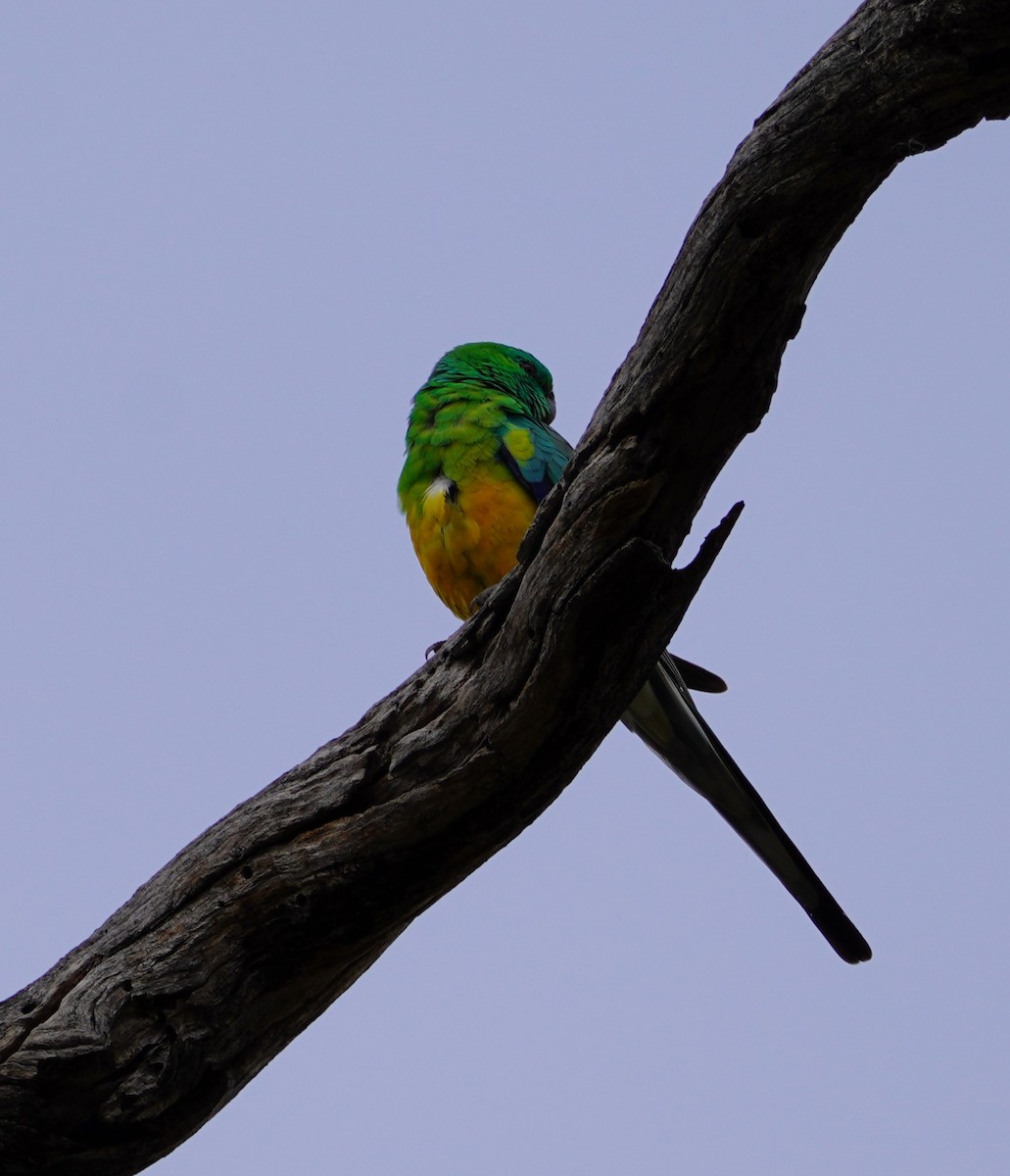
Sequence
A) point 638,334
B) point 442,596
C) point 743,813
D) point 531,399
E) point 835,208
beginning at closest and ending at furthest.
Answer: point 835,208 → point 638,334 → point 743,813 → point 442,596 → point 531,399

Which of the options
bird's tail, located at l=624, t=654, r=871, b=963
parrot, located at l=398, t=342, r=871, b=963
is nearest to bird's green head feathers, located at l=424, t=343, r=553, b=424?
parrot, located at l=398, t=342, r=871, b=963

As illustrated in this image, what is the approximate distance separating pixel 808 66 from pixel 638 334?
797 mm

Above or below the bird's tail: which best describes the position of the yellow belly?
above

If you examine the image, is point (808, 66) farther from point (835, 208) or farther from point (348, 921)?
point (348, 921)

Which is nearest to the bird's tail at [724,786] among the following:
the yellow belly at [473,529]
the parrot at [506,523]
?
the parrot at [506,523]

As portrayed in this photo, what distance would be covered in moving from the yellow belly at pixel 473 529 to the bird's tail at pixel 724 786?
962mm

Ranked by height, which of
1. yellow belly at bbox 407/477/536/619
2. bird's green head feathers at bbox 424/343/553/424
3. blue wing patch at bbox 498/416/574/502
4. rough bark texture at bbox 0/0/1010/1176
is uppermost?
bird's green head feathers at bbox 424/343/553/424

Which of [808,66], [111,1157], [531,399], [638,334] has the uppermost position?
[531,399]

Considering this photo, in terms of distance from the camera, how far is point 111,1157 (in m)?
3.75

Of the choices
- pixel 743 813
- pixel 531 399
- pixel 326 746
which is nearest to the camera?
pixel 326 746

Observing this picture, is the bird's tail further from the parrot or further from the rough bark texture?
the rough bark texture

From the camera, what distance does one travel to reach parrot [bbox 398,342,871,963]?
16.1ft

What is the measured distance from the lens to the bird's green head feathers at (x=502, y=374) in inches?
267

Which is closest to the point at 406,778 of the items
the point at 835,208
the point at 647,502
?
the point at 647,502
